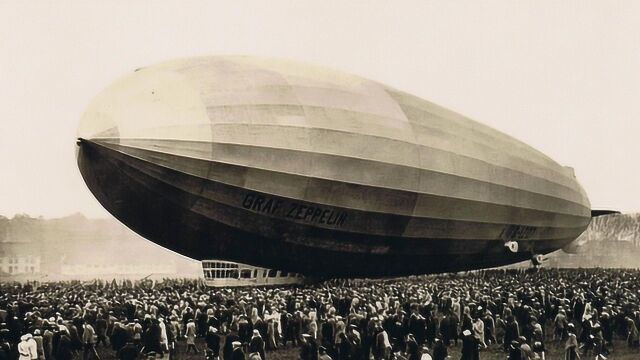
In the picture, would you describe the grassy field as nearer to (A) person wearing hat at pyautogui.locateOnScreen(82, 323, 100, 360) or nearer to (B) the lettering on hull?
(A) person wearing hat at pyautogui.locateOnScreen(82, 323, 100, 360)

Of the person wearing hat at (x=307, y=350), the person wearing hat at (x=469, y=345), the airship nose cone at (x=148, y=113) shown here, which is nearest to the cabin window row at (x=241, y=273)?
the airship nose cone at (x=148, y=113)

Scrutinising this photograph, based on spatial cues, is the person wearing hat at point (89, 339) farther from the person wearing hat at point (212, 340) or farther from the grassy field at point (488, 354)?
the person wearing hat at point (212, 340)

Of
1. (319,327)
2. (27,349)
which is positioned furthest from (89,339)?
(319,327)

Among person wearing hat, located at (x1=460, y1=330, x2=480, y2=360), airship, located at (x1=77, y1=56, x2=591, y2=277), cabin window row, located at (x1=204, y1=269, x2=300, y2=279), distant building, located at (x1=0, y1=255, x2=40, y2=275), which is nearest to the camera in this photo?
person wearing hat, located at (x1=460, y1=330, x2=480, y2=360)

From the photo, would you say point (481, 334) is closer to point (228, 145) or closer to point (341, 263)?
point (341, 263)

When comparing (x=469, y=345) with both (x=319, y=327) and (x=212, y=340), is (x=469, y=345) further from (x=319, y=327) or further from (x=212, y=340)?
(x=319, y=327)

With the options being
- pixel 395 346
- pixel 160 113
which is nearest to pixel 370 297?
pixel 395 346

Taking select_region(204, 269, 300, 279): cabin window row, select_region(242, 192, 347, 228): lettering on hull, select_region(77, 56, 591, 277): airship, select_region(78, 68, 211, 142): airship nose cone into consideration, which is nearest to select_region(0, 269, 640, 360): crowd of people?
select_region(204, 269, 300, 279): cabin window row
